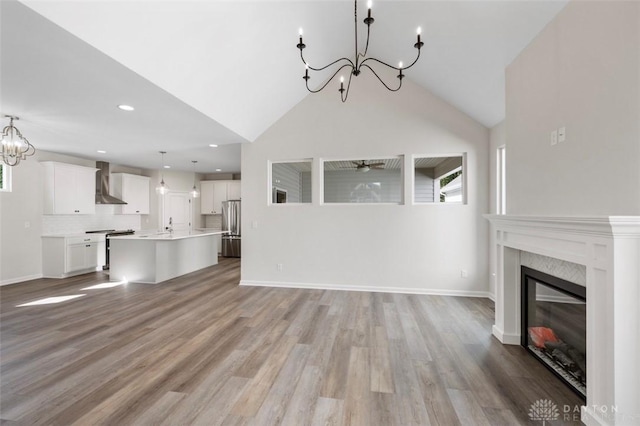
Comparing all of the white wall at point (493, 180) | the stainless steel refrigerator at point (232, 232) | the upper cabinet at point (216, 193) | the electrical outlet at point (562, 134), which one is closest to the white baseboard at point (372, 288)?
the white wall at point (493, 180)

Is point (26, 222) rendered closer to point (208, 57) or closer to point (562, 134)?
point (208, 57)

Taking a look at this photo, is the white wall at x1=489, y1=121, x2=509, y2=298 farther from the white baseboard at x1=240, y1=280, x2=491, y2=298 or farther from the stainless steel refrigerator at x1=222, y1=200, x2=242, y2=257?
the stainless steel refrigerator at x1=222, y1=200, x2=242, y2=257

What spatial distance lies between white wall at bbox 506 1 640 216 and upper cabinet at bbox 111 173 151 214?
27.9ft

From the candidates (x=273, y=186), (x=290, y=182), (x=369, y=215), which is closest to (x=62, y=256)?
(x=273, y=186)

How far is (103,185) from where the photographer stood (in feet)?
21.7

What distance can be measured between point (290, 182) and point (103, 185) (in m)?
5.09

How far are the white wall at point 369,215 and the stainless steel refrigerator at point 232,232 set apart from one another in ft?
11.0

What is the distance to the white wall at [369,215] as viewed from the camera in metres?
4.31

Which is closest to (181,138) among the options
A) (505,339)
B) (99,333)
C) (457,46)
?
(99,333)

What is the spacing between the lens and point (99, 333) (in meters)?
2.92

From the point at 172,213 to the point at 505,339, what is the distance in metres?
8.63

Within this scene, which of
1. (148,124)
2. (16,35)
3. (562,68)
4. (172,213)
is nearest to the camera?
(16,35)

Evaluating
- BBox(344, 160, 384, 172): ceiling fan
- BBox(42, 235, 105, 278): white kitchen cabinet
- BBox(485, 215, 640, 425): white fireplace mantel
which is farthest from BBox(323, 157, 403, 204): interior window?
BBox(42, 235, 105, 278): white kitchen cabinet

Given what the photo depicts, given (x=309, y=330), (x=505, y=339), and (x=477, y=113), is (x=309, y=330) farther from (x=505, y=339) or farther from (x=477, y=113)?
(x=477, y=113)
